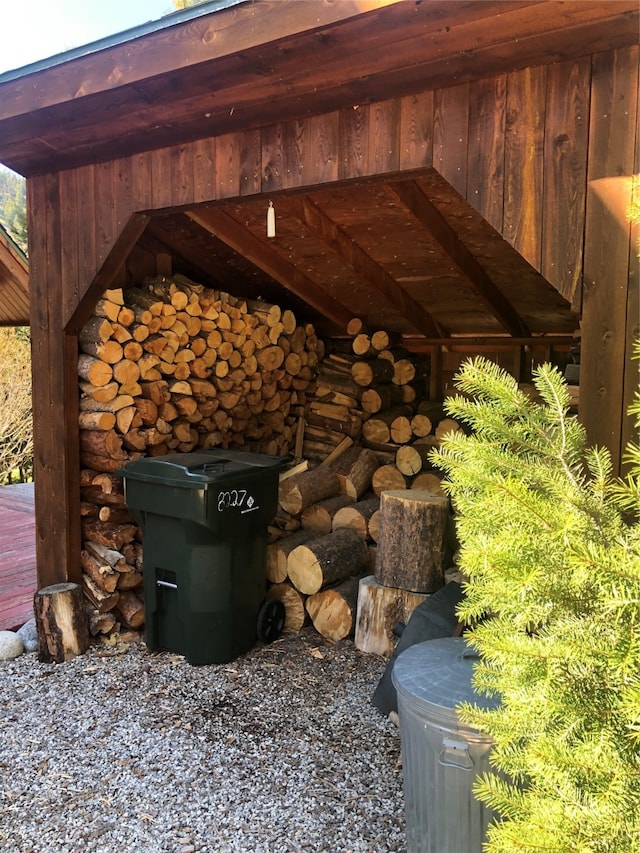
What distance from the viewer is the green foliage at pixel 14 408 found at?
884 centimetres

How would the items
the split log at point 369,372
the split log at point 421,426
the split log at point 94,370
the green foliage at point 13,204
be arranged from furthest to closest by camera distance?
the green foliage at point 13,204
the split log at point 369,372
the split log at point 421,426
the split log at point 94,370

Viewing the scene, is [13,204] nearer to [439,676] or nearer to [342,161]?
[342,161]

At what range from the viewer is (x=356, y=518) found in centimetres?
Result: 412

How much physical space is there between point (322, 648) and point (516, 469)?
8.36 ft

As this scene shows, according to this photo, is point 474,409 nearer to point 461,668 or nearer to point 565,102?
point 461,668

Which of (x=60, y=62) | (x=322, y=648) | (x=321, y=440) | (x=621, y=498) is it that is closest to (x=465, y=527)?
(x=621, y=498)

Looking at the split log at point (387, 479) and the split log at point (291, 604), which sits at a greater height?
the split log at point (387, 479)

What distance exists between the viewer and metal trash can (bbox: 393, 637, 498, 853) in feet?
5.44

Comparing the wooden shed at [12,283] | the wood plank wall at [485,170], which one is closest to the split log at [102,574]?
the wood plank wall at [485,170]

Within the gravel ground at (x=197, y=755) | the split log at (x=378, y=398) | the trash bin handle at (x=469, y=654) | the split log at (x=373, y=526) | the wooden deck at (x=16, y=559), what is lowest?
the gravel ground at (x=197, y=755)

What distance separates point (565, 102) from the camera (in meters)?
2.05

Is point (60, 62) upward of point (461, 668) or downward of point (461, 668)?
upward

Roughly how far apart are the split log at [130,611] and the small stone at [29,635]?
0.48 metres

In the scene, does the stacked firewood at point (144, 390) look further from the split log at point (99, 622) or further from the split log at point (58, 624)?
the split log at point (58, 624)
